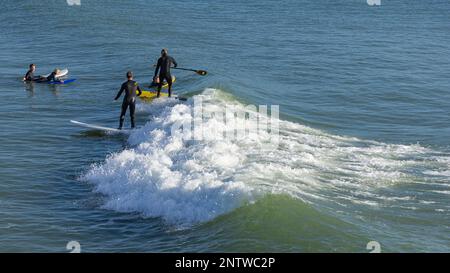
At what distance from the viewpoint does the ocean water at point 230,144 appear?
47.5 ft

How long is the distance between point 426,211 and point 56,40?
28.9 metres

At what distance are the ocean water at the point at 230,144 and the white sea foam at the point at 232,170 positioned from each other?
6cm

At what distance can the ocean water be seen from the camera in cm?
1447

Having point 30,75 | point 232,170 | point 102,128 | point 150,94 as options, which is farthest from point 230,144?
point 30,75

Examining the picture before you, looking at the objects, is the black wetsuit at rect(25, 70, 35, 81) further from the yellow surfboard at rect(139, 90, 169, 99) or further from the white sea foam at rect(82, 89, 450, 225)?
the white sea foam at rect(82, 89, 450, 225)

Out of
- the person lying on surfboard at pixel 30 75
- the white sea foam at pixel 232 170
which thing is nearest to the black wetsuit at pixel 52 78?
the person lying on surfboard at pixel 30 75

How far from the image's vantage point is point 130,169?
59.3ft

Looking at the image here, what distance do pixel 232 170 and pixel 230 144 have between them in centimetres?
245

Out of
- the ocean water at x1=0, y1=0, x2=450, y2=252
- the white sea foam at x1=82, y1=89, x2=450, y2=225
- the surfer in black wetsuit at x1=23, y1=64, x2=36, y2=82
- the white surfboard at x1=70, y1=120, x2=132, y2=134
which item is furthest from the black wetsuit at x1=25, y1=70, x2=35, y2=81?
the white sea foam at x1=82, y1=89, x2=450, y2=225

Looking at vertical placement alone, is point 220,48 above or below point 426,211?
above

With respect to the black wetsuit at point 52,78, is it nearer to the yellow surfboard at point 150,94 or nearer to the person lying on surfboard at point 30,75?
the person lying on surfboard at point 30,75

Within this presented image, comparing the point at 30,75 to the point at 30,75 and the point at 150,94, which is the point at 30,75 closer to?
the point at 30,75
